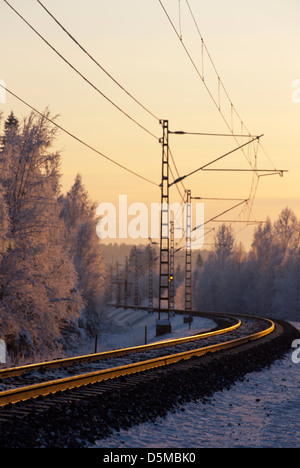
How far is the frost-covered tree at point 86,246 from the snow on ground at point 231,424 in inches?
1598

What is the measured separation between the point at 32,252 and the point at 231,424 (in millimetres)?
16638

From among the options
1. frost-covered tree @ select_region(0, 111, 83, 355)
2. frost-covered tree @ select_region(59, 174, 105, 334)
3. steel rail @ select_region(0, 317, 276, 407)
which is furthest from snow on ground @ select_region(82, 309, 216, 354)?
steel rail @ select_region(0, 317, 276, 407)

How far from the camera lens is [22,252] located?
25375 millimetres

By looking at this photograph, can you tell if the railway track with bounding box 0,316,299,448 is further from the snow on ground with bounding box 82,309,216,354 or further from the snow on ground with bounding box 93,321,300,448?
the snow on ground with bounding box 82,309,216,354

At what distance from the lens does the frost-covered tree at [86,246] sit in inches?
2148

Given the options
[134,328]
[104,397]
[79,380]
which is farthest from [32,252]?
[134,328]

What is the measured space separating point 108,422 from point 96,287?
154 feet

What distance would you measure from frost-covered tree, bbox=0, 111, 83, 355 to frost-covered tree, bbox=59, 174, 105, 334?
85.1 feet

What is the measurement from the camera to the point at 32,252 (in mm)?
25453

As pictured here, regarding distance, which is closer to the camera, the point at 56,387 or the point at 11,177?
the point at 56,387

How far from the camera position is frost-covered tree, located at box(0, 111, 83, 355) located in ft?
81.9
